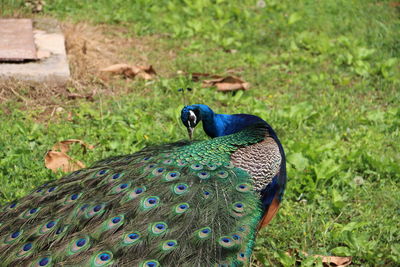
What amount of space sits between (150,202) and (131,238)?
261mm

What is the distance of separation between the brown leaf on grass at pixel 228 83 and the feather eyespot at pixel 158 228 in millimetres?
3011

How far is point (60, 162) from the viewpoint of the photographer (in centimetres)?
421

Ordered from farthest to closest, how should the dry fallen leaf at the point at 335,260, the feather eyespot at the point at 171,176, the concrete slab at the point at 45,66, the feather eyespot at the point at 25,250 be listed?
the concrete slab at the point at 45,66
the dry fallen leaf at the point at 335,260
the feather eyespot at the point at 171,176
the feather eyespot at the point at 25,250

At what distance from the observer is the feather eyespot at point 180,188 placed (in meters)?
2.92

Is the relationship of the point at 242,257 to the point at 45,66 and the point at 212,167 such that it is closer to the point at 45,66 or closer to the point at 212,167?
the point at 212,167

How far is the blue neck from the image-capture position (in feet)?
12.9

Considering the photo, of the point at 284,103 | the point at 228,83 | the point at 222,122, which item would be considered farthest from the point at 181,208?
the point at 228,83

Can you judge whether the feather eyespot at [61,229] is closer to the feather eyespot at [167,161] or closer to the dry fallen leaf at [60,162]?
the feather eyespot at [167,161]

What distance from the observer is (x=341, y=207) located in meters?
3.98

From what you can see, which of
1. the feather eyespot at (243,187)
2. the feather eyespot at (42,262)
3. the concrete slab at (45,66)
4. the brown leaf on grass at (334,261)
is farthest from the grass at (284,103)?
the feather eyespot at (42,262)

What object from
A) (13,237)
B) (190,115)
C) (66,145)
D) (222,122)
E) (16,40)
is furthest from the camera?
(16,40)

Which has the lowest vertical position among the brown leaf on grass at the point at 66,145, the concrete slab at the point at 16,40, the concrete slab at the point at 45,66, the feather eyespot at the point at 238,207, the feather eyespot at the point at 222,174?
the brown leaf on grass at the point at 66,145

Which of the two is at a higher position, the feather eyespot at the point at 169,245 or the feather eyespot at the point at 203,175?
the feather eyespot at the point at 203,175

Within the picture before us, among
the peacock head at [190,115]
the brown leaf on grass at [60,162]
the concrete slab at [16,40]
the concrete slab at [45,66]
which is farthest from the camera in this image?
the concrete slab at [16,40]
